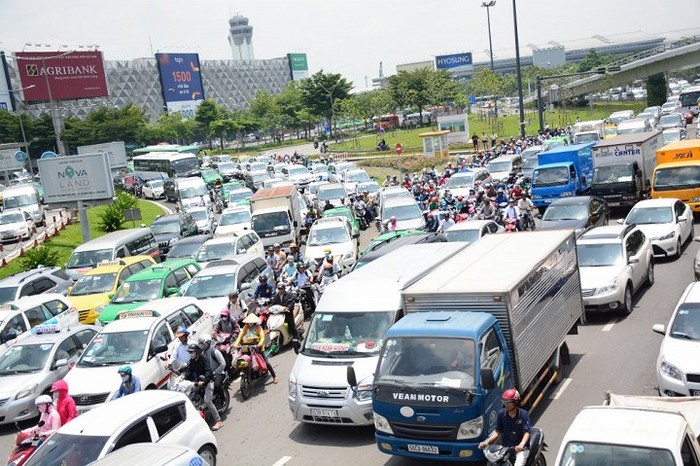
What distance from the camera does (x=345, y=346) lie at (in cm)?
1123

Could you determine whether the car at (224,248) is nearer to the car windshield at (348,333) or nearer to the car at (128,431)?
the car windshield at (348,333)

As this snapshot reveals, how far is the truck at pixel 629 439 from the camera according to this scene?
6430 mm

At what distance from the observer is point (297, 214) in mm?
29781

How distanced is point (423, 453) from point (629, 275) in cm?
851

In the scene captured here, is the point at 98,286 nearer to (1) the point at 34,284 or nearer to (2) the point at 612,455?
(1) the point at 34,284

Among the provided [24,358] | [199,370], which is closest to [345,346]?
[199,370]

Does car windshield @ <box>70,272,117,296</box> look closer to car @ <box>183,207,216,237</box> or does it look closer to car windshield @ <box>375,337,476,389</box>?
car @ <box>183,207,216,237</box>

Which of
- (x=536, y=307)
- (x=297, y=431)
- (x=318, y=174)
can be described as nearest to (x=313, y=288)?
(x=297, y=431)

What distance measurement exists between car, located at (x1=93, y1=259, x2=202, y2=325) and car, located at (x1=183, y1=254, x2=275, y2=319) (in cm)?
88

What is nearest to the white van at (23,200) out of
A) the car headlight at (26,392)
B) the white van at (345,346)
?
the car headlight at (26,392)

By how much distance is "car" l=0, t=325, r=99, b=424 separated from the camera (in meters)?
13.7

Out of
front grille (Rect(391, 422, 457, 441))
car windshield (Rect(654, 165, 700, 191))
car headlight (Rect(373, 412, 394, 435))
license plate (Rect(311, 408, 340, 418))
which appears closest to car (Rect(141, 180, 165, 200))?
car windshield (Rect(654, 165, 700, 191))

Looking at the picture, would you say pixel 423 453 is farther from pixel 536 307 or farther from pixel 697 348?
pixel 697 348

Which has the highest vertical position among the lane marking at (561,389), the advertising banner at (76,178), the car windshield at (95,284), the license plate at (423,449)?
the advertising banner at (76,178)
